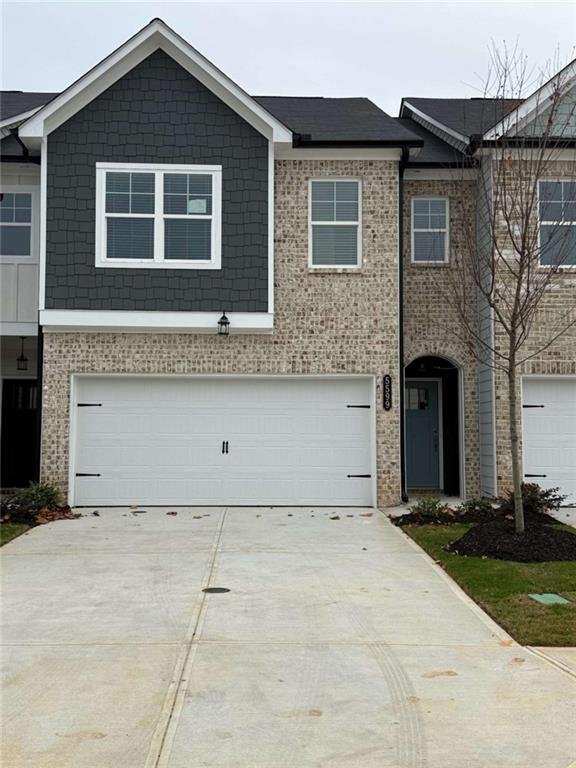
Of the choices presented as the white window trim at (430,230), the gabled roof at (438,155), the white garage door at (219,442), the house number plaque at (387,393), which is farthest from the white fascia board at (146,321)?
the gabled roof at (438,155)

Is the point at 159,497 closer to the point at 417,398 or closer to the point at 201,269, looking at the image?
the point at 201,269

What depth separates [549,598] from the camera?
25.1ft

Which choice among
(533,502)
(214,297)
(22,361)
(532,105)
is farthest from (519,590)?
(22,361)

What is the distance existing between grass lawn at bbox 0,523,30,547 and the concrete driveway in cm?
119

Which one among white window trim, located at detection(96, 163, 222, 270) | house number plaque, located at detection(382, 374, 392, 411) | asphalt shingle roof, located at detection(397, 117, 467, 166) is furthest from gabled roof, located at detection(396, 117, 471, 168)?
house number plaque, located at detection(382, 374, 392, 411)

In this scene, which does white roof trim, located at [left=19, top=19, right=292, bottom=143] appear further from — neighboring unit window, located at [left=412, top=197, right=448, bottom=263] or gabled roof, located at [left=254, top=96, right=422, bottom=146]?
neighboring unit window, located at [left=412, top=197, right=448, bottom=263]

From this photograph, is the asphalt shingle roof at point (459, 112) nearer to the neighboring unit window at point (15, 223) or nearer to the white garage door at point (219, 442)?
the white garage door at point (219, 442)

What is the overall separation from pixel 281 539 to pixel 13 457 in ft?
27.4

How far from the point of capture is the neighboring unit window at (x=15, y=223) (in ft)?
48.6

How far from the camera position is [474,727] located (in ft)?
15.5

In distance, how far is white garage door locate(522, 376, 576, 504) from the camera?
47.4 feet

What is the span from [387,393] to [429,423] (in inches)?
97.3

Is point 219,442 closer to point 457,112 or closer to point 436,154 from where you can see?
point 436,154

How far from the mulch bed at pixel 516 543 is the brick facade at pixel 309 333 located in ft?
12.7
